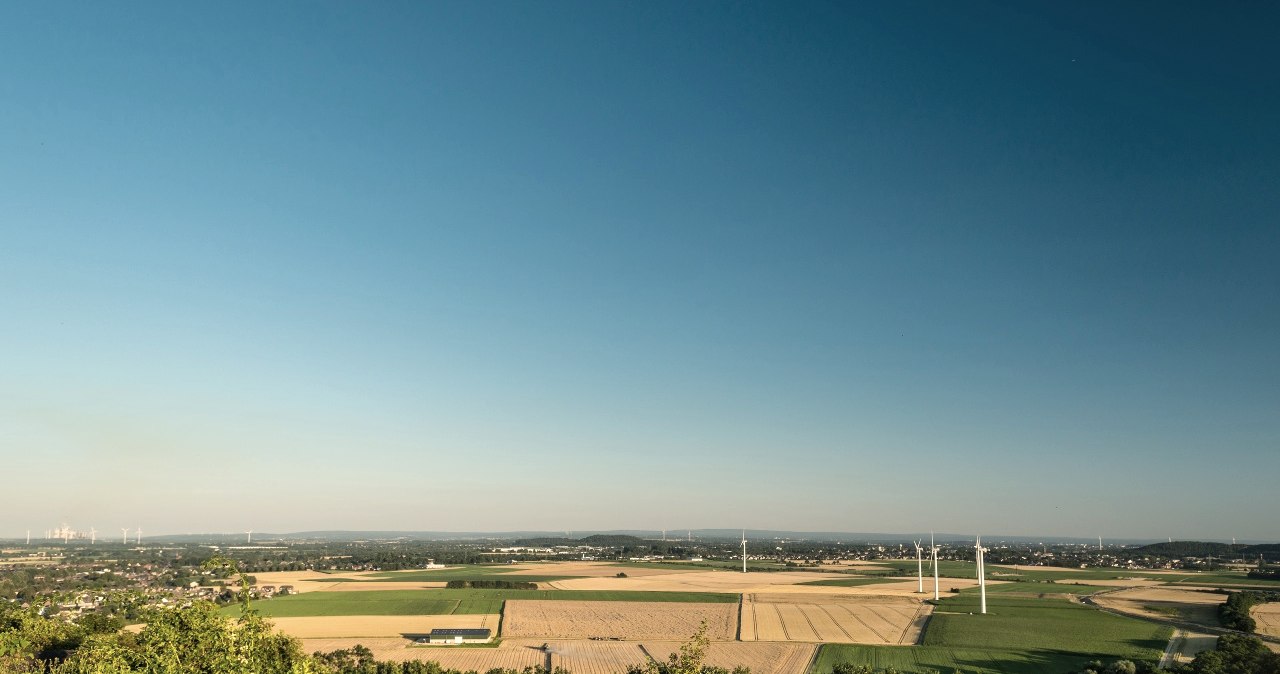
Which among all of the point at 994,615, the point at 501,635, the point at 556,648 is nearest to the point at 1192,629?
the point at 994,615

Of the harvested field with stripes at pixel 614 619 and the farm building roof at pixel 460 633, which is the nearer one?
the farm building roof at pixel 460 633

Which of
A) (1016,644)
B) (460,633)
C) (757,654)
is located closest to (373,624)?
(460,633)

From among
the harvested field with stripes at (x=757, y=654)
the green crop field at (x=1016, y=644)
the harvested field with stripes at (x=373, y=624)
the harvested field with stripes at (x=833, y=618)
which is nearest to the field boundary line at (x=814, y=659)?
the harvested field with stripes at (x=757, y=654)

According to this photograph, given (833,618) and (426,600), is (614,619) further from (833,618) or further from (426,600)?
(426,600)

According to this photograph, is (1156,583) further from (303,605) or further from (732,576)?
(303,605)

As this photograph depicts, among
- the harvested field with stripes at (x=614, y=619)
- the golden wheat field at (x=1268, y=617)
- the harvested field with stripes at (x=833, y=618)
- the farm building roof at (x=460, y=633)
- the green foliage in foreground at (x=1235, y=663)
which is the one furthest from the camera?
the harvested field with stripes at (x=614, y=619)

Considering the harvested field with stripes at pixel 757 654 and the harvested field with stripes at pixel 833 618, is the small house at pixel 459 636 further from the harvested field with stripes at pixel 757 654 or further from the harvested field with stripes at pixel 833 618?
the harvested field with stripes at pixel 833 618
